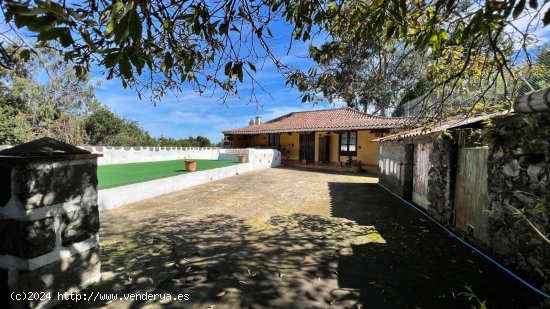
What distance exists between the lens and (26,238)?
253cm

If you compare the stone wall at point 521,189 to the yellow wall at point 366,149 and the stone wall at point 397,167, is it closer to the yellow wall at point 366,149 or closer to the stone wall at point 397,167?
the stone wall at point 397,167

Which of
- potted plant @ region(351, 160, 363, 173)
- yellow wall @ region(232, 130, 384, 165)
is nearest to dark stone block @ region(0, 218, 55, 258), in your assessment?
potted plant @ region(351, 160, 363, 173)

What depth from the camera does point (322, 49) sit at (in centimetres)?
412

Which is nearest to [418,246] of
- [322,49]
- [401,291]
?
[401,291]

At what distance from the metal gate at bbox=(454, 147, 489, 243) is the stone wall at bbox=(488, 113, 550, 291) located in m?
0.23

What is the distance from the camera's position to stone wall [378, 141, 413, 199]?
8844 millimetres

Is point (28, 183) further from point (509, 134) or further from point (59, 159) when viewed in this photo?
point (509, 134)

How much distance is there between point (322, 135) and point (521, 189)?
1846 centimetres

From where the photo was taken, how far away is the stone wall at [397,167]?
29.0ft

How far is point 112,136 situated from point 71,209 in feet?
113

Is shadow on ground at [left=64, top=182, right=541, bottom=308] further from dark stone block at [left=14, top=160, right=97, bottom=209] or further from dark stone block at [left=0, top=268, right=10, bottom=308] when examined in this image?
dark stone block at [left=14, top=160, right=97, bottom=209]

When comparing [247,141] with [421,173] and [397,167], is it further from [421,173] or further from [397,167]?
[421,173]

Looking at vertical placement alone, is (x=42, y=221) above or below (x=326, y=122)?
below

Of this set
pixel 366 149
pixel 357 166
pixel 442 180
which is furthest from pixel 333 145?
pixel 442 180
